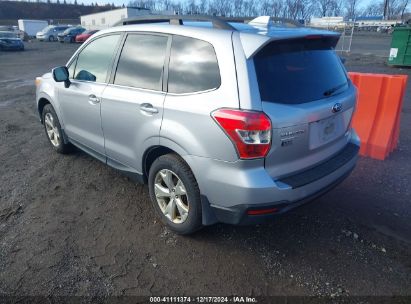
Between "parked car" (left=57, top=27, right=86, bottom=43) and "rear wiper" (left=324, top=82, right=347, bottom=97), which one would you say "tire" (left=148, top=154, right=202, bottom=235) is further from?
"parked car" (left=57, top=27, right=86, bottom=43)

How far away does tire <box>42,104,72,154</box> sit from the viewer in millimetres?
4906

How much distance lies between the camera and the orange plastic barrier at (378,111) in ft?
15.5

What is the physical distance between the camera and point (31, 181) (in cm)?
439

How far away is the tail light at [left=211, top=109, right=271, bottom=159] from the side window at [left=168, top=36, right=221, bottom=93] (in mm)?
317

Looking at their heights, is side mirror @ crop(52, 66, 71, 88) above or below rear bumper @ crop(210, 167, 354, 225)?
above

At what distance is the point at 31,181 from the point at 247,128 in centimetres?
324

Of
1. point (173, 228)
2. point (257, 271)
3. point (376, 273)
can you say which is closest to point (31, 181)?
point (173, 228)

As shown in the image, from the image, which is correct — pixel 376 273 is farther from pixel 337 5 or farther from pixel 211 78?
pixel 337 5

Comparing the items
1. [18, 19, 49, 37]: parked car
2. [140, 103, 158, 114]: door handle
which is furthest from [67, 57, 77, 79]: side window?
[18, 19, 49, 37]: parked car

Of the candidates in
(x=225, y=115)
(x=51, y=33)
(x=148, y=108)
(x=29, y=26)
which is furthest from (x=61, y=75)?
(x=29, y=26)

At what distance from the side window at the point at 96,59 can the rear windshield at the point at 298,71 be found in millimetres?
1865

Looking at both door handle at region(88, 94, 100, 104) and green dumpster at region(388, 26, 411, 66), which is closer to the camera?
door handle at region(88, 94, 100, 104)

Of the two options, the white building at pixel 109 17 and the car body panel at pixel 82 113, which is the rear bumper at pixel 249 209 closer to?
the car body panel at pixel 82 113

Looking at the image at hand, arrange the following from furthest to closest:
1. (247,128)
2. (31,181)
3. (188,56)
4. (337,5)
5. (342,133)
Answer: (337,5)
(31,181)
(342,133)
(188,56)
(247,128)
